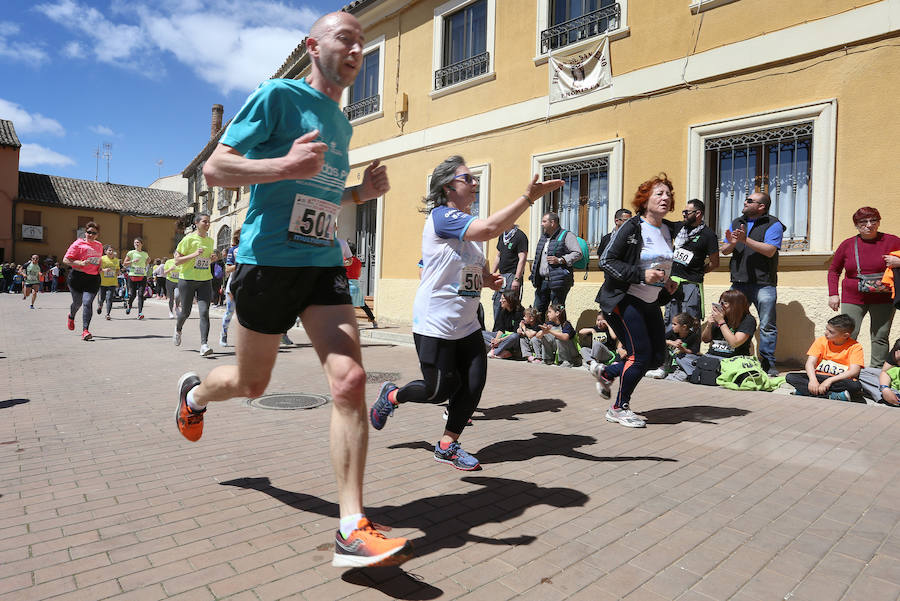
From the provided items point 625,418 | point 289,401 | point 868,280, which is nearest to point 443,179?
point 625,418

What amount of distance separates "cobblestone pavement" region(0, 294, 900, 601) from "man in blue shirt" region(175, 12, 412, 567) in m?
0.58

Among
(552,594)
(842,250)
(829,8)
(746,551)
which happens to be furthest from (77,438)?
(829,8)

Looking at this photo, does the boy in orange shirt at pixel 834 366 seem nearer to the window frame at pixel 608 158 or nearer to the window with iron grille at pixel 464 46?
the window frame at pixel 608 158

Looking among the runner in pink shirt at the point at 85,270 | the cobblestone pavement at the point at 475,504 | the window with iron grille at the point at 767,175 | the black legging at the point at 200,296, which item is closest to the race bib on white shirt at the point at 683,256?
the window with iron grille at the point at 767,175

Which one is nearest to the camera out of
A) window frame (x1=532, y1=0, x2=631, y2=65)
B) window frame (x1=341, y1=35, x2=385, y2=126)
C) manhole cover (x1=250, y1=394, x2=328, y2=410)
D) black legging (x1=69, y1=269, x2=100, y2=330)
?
manhole cover (x1=250, y1=394, x2=328, y2=410)

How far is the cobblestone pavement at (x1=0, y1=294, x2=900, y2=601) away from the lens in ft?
7.34

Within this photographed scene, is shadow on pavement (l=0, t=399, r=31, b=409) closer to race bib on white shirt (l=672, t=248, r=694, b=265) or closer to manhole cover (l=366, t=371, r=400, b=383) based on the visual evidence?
manhole cover (l=366, t=371, r=400, b=383)

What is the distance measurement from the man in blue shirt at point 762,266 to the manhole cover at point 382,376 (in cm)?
435

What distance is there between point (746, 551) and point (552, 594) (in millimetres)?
982

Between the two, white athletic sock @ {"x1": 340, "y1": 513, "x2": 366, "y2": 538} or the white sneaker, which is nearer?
white athletic sock @ {"x1": 340, "y1": 513, "x2": 366, "y2": 538}

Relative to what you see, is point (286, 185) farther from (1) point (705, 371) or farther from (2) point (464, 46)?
(2) point (464, 46)

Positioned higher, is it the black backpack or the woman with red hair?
the woman with red hair

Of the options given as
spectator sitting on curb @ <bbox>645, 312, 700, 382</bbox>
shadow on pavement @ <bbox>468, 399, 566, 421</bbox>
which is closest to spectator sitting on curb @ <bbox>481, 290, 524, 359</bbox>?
spectator sitting on curb @ <bbox>645, 312, 700, 382</bbox>

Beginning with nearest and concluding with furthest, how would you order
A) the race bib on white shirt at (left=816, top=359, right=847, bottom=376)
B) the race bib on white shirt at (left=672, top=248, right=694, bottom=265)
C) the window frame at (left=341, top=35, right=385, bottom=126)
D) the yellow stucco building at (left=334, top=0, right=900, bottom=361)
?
the race bib on white shirt at (left=816, top=359, right=847, bottom=376)
the yellow stucco building at (left=334, top=0, right=900, bottom=361)
the race bib on white shirt at (left=672, top=248, right=694, bottom=265)
the window frame at (left=341, top=35, right=385, bottom=126)
